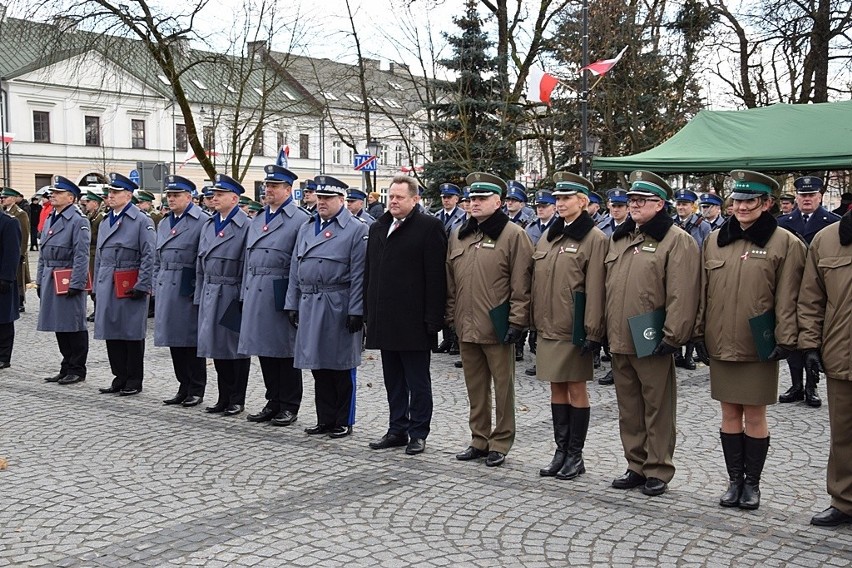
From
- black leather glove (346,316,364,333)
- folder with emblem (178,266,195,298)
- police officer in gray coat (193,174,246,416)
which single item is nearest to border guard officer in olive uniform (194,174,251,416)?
police officer in gray coat (193,174,246,416)

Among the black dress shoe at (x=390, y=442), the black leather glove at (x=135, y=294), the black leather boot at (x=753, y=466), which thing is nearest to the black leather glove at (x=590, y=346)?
the black leather boot at (x=753, y=466)

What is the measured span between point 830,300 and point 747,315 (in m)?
0.48

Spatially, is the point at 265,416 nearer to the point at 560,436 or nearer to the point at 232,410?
the point at 232,410

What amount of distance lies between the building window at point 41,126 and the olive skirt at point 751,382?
6035 cm

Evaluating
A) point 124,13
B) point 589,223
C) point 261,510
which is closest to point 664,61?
point 124,13

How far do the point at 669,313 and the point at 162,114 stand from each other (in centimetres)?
6344

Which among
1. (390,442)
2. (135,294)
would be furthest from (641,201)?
(135,294)

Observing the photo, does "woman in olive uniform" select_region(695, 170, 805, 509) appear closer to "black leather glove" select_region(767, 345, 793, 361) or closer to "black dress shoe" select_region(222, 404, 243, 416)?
"black leather glove" select_region(767, 345, 793, 361)

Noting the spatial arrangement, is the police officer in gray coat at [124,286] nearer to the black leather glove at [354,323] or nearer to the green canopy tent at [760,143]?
the black leather glove at [354,323]

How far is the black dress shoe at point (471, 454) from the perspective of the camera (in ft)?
23.5

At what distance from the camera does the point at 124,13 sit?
22484mm

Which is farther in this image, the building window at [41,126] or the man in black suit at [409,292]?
the building window at [41,126]

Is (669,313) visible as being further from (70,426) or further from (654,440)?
(70,426)

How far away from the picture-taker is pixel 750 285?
580 cm
